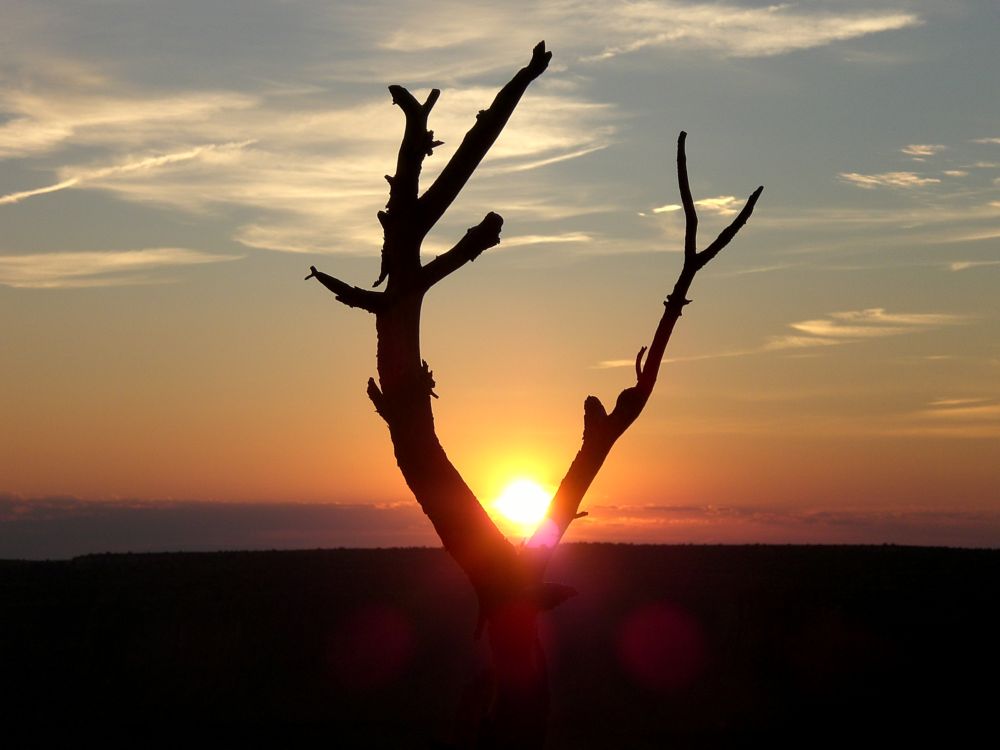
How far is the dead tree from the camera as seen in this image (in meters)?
11.6

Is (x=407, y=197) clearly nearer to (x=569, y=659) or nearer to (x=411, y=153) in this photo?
(x=411, y=153)

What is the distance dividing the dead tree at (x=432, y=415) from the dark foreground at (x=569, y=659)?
878 cm

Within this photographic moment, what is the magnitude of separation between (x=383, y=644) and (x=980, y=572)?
1371 centimetres

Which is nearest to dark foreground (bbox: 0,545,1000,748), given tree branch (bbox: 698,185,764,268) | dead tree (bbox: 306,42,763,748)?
dead tree (bbox: 306,42,763,748)

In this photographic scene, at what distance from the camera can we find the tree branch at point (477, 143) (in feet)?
38.1

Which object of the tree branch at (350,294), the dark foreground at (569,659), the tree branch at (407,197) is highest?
the tree branch at (407,197)

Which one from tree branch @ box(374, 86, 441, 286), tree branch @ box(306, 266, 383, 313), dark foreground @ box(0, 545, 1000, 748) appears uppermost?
tree branch @ box(374, 86, 441, 286)

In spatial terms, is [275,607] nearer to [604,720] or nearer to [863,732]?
[604,720]

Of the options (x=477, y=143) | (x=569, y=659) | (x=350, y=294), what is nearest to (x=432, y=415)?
(x=350, y=294)

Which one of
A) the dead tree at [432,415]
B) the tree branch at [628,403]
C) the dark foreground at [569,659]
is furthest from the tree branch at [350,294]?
the dark foreground at [569,659]

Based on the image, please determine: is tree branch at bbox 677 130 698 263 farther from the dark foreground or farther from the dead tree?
the dark foreground

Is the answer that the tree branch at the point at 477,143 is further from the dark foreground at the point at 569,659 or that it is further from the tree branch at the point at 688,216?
the dark foreground at the point at 569,659

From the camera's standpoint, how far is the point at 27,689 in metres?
22.8

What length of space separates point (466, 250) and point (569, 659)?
47.4ft
